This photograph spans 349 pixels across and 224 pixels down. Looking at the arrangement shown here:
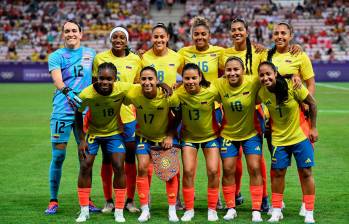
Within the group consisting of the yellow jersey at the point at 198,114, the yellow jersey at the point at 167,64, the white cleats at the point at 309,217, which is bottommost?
the white cleats at the point at 309,217

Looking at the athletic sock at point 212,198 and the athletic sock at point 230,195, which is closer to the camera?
the athletic sock at point 212,198

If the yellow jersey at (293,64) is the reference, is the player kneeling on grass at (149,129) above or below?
below

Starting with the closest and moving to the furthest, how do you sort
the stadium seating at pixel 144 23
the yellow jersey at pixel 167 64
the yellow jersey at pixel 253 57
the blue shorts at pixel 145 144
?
the blue shorts at pixel 145 144, the yellow jersey at pixel 253 57, the yellow jersey at pixel 167 64, the stadium seating at pixel 144 23

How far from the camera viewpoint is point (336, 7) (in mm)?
44906

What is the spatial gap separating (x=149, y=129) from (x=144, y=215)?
40.9 inches

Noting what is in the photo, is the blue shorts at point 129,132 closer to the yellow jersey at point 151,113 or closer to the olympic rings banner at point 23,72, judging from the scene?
the yellow jersey at point 151,113

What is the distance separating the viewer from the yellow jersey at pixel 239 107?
323 inches

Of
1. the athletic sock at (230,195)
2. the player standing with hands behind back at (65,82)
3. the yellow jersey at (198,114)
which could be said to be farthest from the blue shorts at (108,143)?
the athletic sock at (230,195)

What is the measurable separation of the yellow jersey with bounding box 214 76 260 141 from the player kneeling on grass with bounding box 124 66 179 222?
25.0 inches

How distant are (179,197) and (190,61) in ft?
5.79

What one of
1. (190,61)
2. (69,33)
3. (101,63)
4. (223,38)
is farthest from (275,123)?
(223,38)

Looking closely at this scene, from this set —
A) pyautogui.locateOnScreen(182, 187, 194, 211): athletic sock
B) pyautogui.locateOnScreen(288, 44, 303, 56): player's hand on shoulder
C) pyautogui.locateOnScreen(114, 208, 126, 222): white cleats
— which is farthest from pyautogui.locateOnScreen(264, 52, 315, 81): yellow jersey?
pyautogui.locateOnScreen(114, 208, 126, 222): white cleats

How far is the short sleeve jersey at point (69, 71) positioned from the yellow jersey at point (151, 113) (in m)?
0.81

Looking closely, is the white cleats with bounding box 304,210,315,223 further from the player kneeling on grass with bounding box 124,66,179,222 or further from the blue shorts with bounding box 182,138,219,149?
the player kneeling on grass with bounding box 124,66,179,222
